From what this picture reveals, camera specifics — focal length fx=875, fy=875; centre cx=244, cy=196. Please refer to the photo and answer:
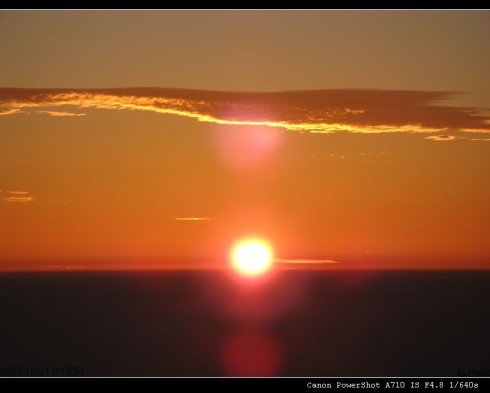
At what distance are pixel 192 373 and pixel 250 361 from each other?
12.7 ft

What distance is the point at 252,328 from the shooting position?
63.6 metres

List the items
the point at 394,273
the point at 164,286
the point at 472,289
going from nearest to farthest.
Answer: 1. the point at 472,289
2. the point at 164,286
3. the point at 394,273

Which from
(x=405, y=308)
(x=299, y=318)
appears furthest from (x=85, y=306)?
(x=405, y=308)

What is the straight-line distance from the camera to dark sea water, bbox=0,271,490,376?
1882 inches

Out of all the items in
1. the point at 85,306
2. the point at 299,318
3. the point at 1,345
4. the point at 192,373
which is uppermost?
the point at 85,306

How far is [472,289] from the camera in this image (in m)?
99.3

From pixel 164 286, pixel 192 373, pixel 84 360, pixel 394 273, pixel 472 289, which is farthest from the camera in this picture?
pixel 394 273

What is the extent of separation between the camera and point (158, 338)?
56188 mm

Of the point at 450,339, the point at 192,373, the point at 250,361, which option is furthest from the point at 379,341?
the point at 192,373

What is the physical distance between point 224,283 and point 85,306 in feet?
86.1

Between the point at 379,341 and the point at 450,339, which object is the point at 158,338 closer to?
the point at 379,341

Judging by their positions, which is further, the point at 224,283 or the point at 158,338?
the point at 224,283

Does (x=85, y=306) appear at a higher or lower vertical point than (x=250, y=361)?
higher

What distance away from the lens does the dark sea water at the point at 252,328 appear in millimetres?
47812
